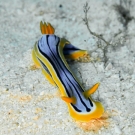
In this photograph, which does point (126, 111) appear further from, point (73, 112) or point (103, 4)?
point (103, 4)

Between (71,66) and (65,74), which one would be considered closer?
(65,74)

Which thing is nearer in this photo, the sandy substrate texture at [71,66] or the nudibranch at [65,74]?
the nudibranch at [65,74]

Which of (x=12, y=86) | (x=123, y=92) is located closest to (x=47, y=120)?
(x=12, y=86)

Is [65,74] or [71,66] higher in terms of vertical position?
[65,74]

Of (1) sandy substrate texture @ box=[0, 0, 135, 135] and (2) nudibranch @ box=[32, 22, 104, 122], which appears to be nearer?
(2) nudibranch @ box=[32, 22, 104, 122]
